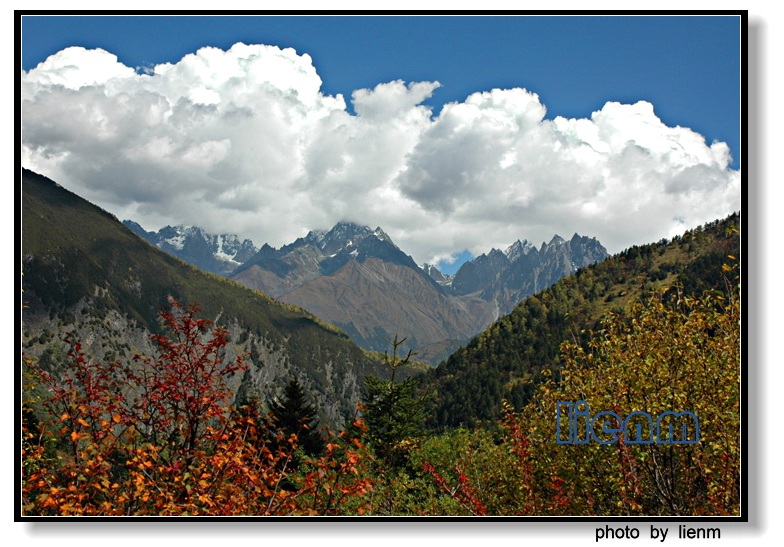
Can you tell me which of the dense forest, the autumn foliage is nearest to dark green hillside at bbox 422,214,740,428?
the dense forest

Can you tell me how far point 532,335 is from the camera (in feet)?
451

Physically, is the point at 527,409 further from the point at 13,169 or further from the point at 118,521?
the point at 13,169

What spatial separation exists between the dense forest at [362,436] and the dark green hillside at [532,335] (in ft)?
265

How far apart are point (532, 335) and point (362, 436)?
427 ft

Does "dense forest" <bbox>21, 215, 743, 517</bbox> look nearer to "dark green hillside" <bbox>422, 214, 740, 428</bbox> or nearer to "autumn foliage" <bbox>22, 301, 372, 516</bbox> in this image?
"autumn foliage" <bbox>22, 301, 372, 516</bbox>

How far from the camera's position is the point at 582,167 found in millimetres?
15406

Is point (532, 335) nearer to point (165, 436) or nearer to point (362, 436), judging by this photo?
point (362, 436)

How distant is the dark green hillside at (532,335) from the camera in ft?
351

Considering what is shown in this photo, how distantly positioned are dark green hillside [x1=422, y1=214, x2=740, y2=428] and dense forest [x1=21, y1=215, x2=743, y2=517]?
8090 centimetres

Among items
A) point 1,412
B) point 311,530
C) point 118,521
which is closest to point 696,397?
point 311,530

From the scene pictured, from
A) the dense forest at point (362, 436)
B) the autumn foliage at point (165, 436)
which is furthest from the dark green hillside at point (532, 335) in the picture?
the autumn foliage at point (165, 436)

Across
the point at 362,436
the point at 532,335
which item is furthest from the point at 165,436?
the point at 532,335

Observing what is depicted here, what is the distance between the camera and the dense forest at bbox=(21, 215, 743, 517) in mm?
8883

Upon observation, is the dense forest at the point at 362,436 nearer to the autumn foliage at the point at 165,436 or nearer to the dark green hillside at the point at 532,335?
the autumn foliage at the point at 165,436
